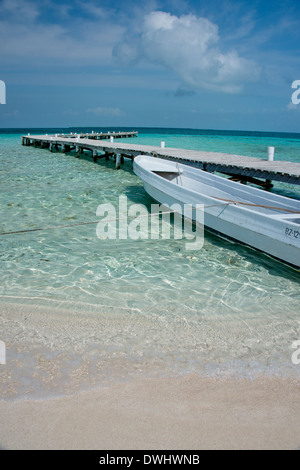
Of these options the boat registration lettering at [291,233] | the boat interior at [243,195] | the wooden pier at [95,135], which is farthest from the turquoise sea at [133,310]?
the wooden pier at [95,135]

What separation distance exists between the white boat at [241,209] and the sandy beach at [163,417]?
3.53 m

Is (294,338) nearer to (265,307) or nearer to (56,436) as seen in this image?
(265,307)

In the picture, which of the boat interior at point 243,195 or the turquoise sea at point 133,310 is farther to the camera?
the boat interior at point 243,195

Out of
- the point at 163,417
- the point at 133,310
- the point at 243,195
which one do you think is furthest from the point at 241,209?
the point at 163,417

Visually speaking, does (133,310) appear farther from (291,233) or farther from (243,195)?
(243,195)

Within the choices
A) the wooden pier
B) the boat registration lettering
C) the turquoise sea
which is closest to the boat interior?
the boat registration lettering

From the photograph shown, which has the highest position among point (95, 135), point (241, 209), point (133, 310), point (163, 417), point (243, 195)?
point (95, 135)

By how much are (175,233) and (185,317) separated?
172 inches

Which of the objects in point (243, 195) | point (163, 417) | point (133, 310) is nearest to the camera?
point (163, 417)

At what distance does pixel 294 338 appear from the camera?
4.67 m

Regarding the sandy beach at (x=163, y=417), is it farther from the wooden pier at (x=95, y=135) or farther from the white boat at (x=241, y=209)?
the wooden pier at (x=95, y=135)

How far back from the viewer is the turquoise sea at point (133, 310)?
158 inches

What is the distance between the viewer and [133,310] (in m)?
5.34

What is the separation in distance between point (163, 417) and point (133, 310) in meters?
2.25
